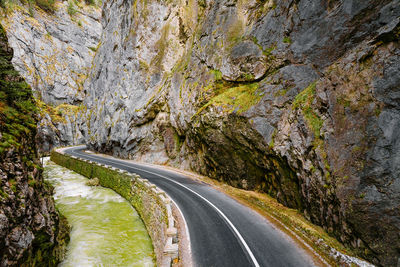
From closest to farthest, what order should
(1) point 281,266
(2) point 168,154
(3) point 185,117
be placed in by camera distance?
(1) point 281,266 → (3) point 185,117 → (2) point 168,154

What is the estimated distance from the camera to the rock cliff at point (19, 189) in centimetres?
609

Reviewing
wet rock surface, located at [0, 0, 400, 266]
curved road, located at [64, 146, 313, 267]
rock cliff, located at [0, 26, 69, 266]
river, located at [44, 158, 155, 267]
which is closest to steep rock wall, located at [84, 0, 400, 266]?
wet rock surface, located at [0, 0, 400, 266]

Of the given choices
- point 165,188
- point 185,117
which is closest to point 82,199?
point 165,188

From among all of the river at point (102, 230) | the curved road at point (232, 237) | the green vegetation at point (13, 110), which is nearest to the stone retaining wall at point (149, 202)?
the river at point (102, 230)

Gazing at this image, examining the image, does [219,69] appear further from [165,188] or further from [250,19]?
[165,188]

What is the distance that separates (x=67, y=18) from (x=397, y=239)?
100798mm

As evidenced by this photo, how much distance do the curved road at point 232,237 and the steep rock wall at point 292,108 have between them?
2690mm

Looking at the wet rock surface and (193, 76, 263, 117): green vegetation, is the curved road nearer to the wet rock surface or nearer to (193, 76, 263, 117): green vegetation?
the wet rock surface

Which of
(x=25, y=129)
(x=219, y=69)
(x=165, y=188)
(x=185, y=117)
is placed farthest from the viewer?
(x=185, y=117)

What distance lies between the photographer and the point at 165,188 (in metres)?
16.6

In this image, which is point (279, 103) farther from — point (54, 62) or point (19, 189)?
point (54, 62)

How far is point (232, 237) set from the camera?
Result: 29.2 ft

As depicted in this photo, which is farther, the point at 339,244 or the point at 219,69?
the point at 219,69

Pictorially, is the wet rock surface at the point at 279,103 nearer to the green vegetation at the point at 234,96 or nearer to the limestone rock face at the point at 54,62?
the green vegetation at the point at 234,96
